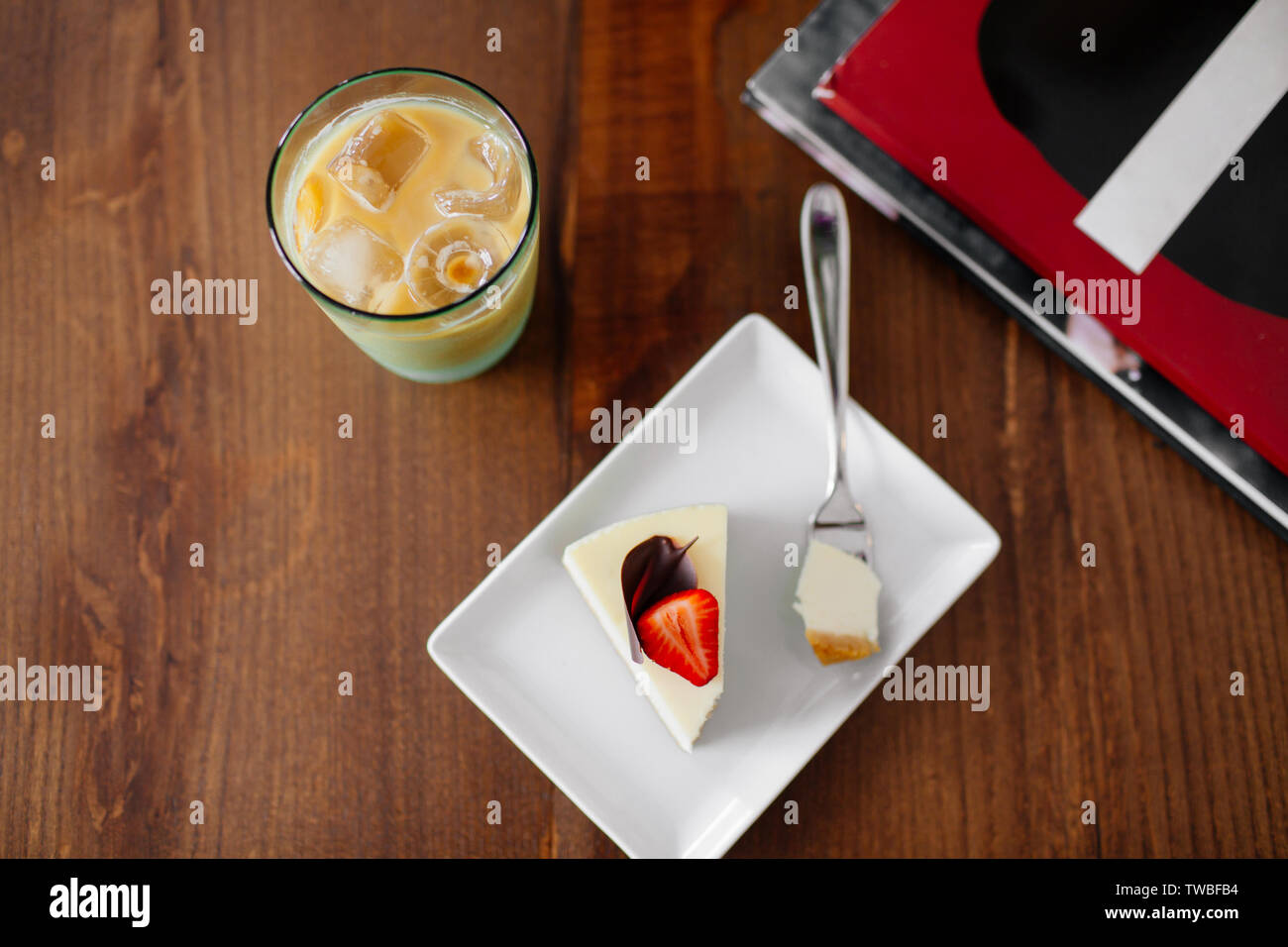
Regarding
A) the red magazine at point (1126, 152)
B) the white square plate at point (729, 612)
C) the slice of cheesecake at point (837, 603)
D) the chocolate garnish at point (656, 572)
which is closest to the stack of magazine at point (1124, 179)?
the red magazine at point (1126, 152)

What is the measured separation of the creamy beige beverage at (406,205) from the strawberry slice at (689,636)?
14.6 inches

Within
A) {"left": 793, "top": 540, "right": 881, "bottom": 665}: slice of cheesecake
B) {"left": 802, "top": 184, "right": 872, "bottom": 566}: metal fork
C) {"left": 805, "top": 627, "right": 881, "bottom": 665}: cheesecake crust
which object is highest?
{"left": 802, "top": 184, "right": 872, "bottom": 566}: metal fork

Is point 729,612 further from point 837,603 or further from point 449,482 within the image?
point 449,482

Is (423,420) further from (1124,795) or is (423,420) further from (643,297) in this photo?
(1124,795)

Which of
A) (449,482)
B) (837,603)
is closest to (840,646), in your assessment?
(837,603)

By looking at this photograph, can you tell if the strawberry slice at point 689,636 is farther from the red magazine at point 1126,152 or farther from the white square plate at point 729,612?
the red magazine at point 1126,152

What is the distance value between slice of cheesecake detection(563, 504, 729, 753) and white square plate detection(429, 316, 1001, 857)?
3 centimetres

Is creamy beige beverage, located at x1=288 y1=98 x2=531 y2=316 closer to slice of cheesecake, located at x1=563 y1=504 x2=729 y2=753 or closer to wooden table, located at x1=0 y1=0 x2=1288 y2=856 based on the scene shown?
wooden table, located at x1=0 y1=0 x2=1288 y2=856

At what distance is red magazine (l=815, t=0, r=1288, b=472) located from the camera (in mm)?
1005

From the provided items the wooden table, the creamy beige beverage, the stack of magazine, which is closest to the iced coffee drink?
the creamy beige beverage

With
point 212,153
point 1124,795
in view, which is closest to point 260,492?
point 212,153

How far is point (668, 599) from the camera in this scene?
97 cm

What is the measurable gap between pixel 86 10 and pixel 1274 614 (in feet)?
5.36

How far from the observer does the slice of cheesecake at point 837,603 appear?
967mm
